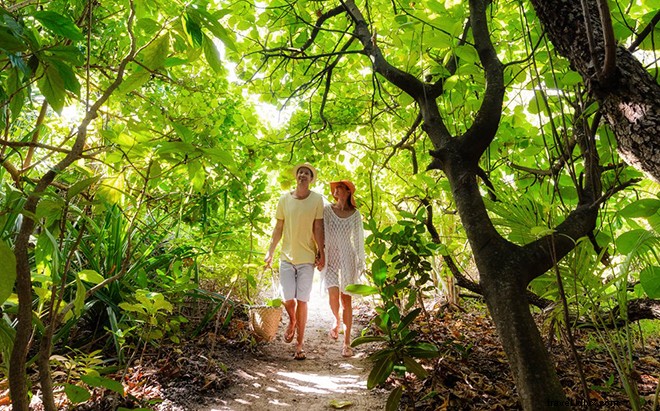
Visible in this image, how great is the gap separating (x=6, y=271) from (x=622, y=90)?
1474mm

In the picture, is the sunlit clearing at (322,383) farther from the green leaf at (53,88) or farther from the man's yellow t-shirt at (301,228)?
the green leaf at (53,88)

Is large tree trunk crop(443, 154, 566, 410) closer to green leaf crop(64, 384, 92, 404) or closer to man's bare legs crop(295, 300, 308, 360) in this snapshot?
green leaf crop(64, 384, 92, 404)

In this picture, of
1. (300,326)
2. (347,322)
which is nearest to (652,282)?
(347,322)

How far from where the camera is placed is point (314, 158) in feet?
12.3

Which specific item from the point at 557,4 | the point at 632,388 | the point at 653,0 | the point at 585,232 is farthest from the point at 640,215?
the point at 653,0

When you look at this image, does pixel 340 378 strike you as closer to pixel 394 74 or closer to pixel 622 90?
pixel 394 74

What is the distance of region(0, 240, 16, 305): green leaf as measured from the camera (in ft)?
1.58

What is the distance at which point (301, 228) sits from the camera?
399cm

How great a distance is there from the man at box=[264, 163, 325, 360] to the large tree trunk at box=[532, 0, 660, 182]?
9.19 ft

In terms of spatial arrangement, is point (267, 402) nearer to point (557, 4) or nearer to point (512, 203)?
point (512, 203)

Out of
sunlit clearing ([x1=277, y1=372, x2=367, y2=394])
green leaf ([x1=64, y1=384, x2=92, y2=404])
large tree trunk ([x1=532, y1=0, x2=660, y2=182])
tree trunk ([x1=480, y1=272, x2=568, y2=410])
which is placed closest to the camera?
green leaf ([x1=64, y1=384, x2=92, y2=404])

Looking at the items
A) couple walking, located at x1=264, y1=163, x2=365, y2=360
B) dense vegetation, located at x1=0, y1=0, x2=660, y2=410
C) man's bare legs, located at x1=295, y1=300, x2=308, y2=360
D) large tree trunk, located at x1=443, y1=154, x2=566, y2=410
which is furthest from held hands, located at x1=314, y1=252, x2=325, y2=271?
large tree trunk, located at x1=443, y1=154, x2=566, y2=410

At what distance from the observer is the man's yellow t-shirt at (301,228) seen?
13.1 ft

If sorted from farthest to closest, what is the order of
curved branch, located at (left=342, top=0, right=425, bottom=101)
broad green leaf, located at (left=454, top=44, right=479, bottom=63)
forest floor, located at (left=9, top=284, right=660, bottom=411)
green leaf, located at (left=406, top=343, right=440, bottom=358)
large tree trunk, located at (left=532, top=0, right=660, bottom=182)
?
forest floor, located at (left=9, top=284, right=660, bottom=411)
curved branch, located at (left=342, top=0, right=425, bottom=101)
green leaf, located at (left=406, top=343, right=440, bottom=358)
broad green leaf, located at (left=454, top=44, right=479, bottom=63)
large tree trunk, located at (left=532, top=0, right=660, bottom=182)
